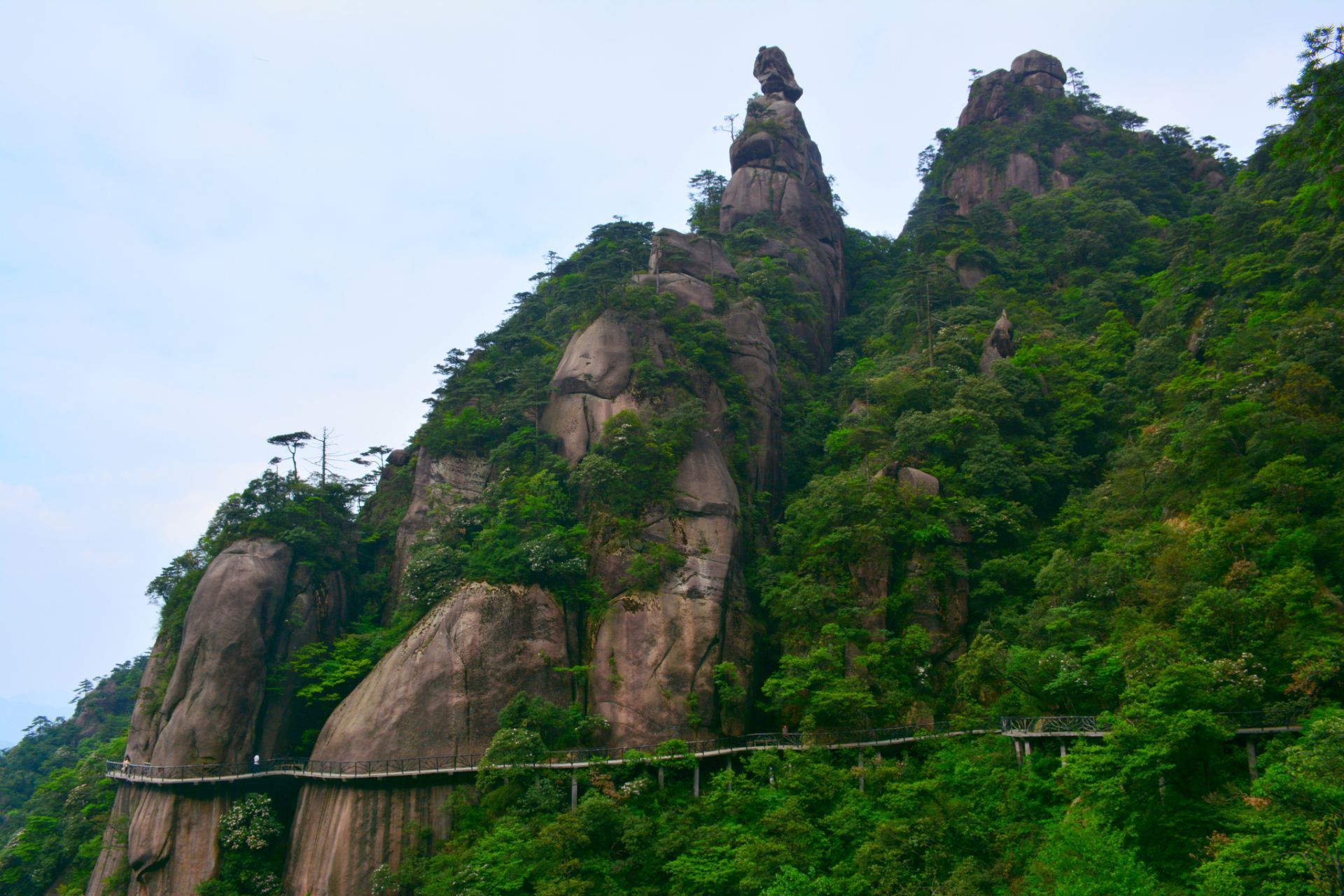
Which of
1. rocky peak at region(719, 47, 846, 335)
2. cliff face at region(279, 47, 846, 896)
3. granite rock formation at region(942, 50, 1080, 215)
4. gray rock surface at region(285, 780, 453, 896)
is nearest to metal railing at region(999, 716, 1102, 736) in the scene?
cliff face at region(279, 47, 846, 896)

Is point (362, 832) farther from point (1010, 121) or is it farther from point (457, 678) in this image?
point (1010, 121)

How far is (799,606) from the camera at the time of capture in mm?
33906

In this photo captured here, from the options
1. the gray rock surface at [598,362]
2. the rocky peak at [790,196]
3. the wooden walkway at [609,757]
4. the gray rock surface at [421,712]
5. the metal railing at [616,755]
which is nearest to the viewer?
the wooden walkway at [609,757]

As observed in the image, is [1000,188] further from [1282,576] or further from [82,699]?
[82,699]

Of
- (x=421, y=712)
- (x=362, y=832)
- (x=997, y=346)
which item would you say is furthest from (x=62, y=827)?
(x=997, y=346)

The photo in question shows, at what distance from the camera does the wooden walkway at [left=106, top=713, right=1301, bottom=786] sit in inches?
1181

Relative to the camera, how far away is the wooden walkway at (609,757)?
30000 millimetres

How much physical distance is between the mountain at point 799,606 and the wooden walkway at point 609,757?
207 mm

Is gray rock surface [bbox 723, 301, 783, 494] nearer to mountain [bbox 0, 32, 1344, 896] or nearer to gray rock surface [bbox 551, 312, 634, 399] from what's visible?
mountain [bbox 0, 32, 1344, 896]

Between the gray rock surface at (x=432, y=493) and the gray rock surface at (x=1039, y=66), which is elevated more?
the gray rock surface at (x=1039, y=66)

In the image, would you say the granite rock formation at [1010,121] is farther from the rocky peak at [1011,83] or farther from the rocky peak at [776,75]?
the rocky peak at [776,75]

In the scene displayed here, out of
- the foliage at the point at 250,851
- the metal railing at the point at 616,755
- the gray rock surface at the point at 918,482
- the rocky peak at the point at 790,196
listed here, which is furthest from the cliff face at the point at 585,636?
the rocky peak at the point at 790,196

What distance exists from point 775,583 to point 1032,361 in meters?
18.4

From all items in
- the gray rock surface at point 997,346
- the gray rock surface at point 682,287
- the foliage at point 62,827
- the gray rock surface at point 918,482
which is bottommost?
the foliage at point 62,827
